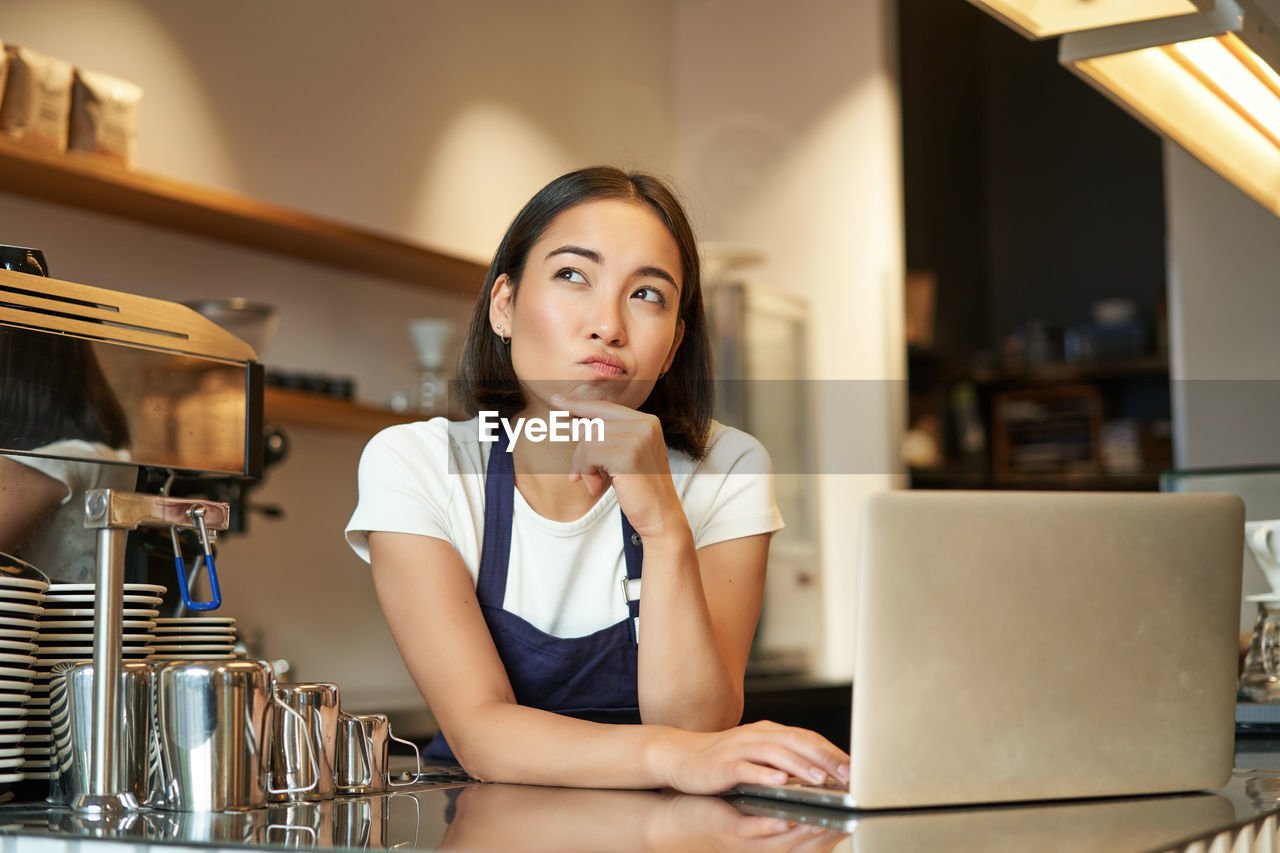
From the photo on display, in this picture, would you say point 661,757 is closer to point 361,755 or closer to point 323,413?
point 361,755

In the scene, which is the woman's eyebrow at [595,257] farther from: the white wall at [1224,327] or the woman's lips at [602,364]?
the white wall at [1224,327]

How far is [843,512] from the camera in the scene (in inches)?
175

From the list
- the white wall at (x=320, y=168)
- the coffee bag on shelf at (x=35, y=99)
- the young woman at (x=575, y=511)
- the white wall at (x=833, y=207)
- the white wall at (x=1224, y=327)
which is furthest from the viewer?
the white wall at (x=833, y=207)

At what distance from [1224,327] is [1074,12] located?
215 centimetres

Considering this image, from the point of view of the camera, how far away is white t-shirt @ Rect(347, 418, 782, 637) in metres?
1.38

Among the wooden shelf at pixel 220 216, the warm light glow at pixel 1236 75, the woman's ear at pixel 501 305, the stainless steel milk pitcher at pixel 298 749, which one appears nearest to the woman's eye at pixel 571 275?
the woman's ear at pixel 501 305

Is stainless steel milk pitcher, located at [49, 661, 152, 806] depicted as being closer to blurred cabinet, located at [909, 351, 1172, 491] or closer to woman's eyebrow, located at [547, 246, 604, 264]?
woman's eyebrow, located at [547, 246, 604, 264]

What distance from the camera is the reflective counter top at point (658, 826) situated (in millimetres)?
779

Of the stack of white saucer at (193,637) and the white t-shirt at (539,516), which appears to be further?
the white t-shirt at (539,516)

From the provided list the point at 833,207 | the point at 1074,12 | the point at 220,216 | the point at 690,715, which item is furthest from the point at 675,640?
the point at 833,207

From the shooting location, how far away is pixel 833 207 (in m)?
4.45

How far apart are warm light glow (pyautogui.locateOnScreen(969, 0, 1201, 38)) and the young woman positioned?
45cm

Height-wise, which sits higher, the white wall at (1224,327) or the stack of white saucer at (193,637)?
the white wall at (1224,327)

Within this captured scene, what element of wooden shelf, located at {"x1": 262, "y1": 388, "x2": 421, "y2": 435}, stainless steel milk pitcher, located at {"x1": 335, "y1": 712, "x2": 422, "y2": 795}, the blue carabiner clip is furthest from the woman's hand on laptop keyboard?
wooden shelf, located at {"x1": 262, "y1": 388, "x2": 421, "y2": 435}
